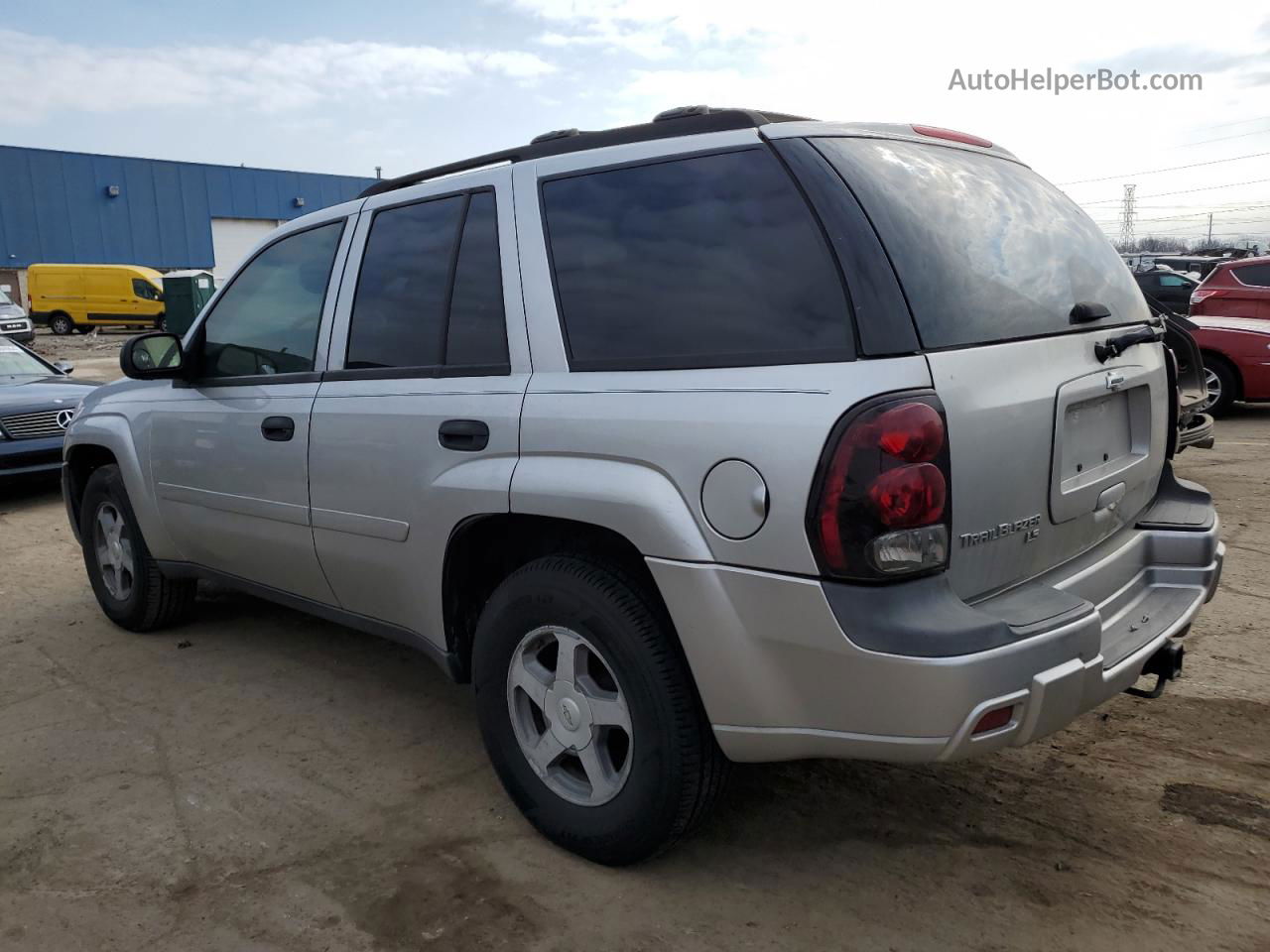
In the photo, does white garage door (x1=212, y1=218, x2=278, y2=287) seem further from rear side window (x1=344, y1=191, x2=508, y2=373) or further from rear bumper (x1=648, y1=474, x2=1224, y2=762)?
rear bumper (x1=648, y1=474, x2=1224, y2=762)

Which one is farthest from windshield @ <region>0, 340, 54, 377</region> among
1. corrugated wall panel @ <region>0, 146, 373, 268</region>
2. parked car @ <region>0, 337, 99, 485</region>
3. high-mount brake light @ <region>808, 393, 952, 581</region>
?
corrugated wall panel @ <region>0, 146, 373, 268</region>

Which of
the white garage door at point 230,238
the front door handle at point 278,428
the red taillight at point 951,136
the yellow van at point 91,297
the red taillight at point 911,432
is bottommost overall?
the front door handle at point 278,428

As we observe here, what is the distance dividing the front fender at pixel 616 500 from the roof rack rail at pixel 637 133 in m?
0.92

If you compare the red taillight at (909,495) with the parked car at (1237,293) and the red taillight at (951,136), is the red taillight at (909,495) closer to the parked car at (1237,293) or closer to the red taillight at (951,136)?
the red taillight at (951,136)

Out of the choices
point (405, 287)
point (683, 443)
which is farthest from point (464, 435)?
point (683, 443)

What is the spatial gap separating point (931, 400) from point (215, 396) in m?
2.98

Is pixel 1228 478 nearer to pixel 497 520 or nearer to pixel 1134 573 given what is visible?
pixel 1134 573

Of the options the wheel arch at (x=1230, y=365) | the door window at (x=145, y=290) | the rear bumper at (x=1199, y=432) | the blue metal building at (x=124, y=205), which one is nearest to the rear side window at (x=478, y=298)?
the rear bumper at (x=1199, y=432)

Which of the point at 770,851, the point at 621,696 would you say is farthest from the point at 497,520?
the point at 770,851

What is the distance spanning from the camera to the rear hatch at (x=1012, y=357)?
2.24 metres

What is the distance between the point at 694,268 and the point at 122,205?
46.7 meters

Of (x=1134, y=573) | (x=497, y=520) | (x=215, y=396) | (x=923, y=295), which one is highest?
(x=923, y=295)

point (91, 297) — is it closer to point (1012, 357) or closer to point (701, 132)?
point (701, 132)

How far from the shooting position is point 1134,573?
283cm
